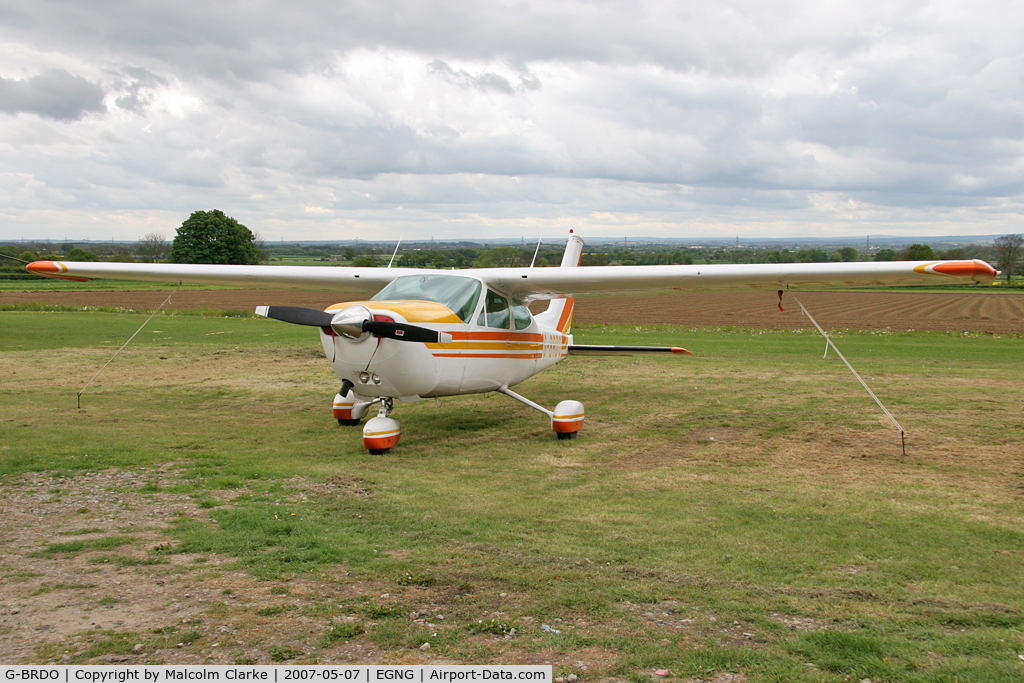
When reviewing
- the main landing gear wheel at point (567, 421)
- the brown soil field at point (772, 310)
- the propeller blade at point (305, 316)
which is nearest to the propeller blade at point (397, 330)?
the propeller blade at point (305, 316)

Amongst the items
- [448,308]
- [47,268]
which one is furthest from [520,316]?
[47,268]

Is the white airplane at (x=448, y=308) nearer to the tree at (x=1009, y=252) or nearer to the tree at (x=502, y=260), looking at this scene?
the tree at (x=502, y=260)

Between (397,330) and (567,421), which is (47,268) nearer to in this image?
(397,330)

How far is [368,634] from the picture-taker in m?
3.56

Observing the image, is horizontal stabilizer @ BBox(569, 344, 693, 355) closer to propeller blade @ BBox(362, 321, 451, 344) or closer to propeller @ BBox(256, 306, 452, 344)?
propeller blade @ BBox(362, 321, 451, 344)

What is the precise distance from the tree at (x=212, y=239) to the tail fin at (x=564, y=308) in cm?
4643

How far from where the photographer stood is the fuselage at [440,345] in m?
7.66

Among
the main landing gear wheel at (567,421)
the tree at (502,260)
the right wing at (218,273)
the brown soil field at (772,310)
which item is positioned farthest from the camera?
the brown soil field at (772,310)

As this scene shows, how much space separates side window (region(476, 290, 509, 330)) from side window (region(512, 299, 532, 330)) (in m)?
0.30

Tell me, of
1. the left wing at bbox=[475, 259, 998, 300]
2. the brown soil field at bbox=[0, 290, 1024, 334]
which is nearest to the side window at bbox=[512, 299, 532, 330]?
the left wing at bbox=[475, 259, 998, 300]

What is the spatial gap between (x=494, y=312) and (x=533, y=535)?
4.76 meters

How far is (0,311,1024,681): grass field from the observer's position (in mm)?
3477

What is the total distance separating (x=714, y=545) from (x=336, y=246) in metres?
48.2

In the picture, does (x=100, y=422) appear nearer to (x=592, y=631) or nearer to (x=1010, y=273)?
(x=592, y=631)
